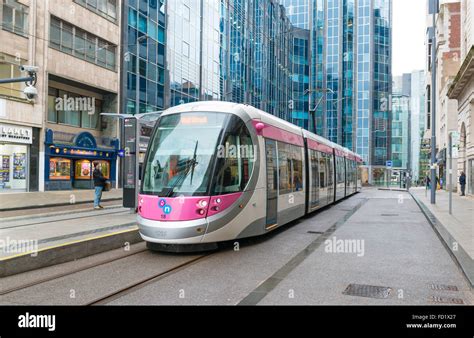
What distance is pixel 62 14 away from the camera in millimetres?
27000

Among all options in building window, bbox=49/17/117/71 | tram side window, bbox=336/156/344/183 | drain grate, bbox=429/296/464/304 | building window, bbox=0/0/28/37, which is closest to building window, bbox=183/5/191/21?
building window, bbox=49/17/117/71

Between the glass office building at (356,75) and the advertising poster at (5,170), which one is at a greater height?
the glass office building at (356,75)

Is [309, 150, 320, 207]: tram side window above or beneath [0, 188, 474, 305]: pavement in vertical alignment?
above

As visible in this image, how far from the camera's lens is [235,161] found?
852 centimetres

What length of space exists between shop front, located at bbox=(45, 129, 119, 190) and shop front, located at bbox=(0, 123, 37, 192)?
1.35m

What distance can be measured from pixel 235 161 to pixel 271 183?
1.81 meters

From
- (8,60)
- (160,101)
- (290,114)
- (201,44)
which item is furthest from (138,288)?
(290,114)

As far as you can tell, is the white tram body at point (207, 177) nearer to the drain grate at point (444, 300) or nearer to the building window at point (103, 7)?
the drain grate at point (444, 300)

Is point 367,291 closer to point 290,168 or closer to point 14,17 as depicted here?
point 290,168

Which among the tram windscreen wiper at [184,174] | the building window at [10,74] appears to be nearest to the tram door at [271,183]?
the tram windscreen wiper at [184,174]

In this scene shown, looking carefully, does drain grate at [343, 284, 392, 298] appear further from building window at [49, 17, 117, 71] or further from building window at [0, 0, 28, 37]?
building window at [49, 17, 117, 71]

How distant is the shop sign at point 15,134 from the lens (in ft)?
75.5

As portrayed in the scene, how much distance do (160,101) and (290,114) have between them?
41212 mm

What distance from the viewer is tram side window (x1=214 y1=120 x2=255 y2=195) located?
26.7 feet
